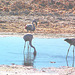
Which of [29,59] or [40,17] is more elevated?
[40,17]

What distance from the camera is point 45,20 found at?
33.2 m

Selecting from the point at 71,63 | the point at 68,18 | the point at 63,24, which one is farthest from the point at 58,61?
the point at 68,18

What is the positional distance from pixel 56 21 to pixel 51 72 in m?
23.8

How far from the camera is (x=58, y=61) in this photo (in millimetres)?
12016

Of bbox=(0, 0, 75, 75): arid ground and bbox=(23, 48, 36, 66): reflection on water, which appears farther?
bbox=(0, 0, 75, 75): arid ground

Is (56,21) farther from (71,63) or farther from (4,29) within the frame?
(71,63)

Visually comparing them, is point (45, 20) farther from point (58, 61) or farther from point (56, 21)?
point (58, 61)

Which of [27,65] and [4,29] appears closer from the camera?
[27,65]

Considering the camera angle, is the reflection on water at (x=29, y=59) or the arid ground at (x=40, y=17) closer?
the reflection on water at (x=29, y=59)

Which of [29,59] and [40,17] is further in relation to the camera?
[40,17]

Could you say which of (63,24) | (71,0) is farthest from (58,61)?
(71,0)

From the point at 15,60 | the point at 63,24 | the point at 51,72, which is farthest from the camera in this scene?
the point at 63,24

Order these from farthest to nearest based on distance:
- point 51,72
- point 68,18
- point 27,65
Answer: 1. point 68,18
2. point 27,65
3. point 51,72

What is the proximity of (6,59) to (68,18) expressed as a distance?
23.4 m
